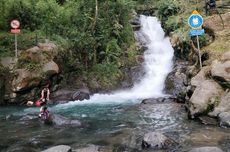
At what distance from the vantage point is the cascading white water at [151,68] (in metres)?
21.5

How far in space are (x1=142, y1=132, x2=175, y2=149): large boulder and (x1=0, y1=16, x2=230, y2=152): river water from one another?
237mm

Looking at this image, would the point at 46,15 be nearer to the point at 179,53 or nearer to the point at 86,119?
the point at 179,53

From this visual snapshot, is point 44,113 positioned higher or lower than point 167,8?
lower

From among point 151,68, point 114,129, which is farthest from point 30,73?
point 151,68

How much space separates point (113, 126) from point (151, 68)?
39.3 feet

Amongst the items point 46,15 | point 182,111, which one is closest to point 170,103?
point 182,111

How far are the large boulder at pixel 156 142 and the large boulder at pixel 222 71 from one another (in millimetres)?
4774

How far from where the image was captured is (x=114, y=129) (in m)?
13.2

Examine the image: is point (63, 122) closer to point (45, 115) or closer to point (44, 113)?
point (45, 115)

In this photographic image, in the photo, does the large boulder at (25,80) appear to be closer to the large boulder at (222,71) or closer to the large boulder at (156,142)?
the large boulder at (222,71)

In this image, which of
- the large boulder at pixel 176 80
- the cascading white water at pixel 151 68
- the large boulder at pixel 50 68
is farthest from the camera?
the cascading white water at pixel 151 68

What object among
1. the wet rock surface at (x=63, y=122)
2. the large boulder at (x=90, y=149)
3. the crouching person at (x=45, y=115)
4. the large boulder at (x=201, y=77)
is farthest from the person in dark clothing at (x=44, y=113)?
the large boulder at (x=201, y=77)

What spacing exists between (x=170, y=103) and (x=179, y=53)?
289 inches

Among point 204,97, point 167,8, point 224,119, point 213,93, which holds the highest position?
point 167,8
